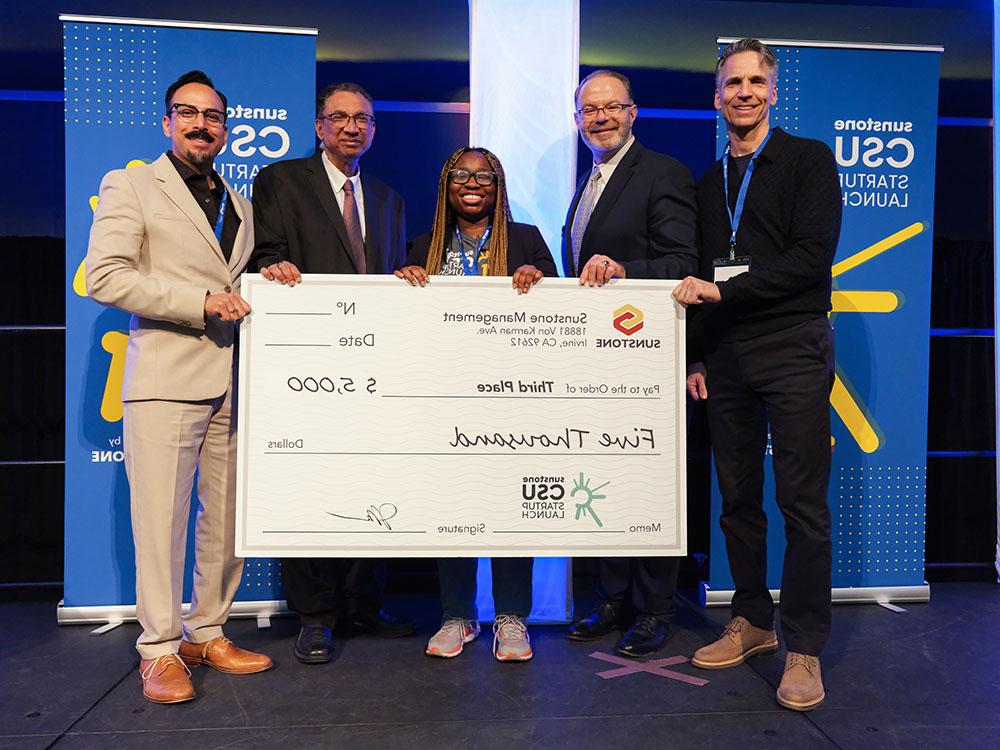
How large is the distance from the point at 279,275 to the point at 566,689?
1618mm

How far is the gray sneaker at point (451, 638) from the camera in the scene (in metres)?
2.96

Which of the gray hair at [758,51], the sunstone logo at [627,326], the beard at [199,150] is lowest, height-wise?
the sunstone logo at [627,326]

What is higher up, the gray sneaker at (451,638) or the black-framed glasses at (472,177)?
the black-framed glasses at (472,177)

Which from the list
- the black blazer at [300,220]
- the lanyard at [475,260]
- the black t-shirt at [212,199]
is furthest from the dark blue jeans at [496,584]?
the black t-shirt at [212,199]

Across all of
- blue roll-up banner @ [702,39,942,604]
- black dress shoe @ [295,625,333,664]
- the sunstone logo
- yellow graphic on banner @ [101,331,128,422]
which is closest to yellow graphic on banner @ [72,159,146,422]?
yellow graphic on banner @ [101,331,128,422]

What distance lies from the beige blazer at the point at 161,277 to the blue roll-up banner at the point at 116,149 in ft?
2.51

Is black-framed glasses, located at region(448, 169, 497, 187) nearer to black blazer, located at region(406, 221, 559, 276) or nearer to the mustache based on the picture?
black blazer, located at region(406, 221, 559, 276)

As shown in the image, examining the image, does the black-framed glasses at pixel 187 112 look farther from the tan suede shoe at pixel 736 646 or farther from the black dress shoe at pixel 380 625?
the tan suede shoe at pixel 736 646

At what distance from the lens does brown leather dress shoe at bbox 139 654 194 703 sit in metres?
2.57

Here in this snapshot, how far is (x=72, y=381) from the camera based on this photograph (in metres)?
3.39

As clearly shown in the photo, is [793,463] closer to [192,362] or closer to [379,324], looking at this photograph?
[379,324]

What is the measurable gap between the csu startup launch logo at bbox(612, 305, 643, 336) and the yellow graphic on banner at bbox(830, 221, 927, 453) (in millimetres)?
1419

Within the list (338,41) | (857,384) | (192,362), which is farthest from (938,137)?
(192,362)

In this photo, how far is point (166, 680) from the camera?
8.55 ft
